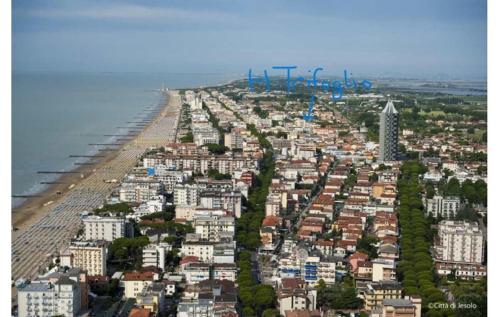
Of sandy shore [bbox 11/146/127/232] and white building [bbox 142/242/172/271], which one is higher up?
sandy shore [bbox 11/146/127/232]

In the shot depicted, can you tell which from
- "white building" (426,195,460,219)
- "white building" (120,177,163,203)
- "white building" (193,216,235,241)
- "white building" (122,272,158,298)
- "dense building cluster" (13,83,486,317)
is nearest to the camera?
"dense building cluster" (13,83,486,317)

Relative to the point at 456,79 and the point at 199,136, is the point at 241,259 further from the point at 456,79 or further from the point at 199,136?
the point at 199,136

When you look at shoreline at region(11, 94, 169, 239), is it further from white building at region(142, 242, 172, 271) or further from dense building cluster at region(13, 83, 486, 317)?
white building at region(142, 242, 172, 271)

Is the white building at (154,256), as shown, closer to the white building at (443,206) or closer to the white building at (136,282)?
the white building at (136,282)

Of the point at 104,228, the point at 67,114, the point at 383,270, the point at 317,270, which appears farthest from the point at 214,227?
the point at 67,114

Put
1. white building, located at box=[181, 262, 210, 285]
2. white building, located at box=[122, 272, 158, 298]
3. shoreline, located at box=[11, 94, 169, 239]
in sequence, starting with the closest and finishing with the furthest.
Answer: white building, located at box=[122, 272, 158, 298] < white building, located at box=[181, 262, 210, 285] < shoreline, located at box=[11, 94, 169, 239]

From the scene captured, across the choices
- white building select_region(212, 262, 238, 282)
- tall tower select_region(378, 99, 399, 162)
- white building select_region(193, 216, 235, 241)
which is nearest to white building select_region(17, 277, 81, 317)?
white building select_region(212, 262, 238, 282)
